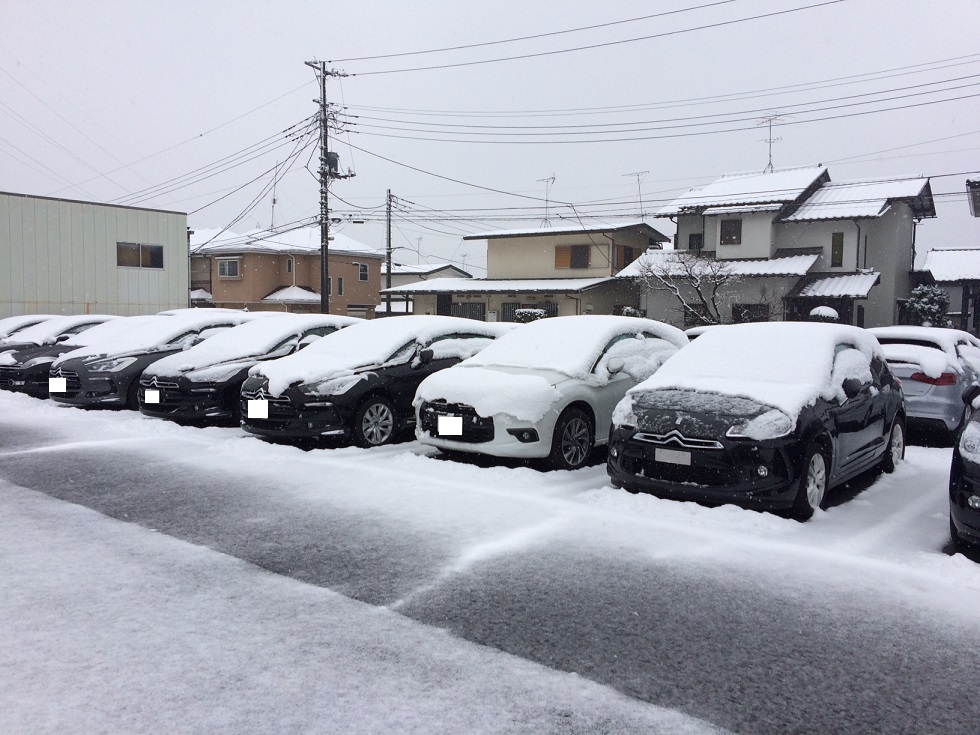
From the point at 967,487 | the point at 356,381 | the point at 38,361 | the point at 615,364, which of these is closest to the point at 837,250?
the point at 615,364

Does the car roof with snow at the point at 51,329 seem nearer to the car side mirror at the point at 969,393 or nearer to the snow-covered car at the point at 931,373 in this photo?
the snow-covered car at the point at 931,373

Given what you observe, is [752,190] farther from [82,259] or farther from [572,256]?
[82,259]

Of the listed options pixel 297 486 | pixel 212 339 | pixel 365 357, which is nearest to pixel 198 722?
pixel 297 486

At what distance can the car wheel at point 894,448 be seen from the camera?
7.53 m

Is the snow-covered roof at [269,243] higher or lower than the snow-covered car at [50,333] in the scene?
higher

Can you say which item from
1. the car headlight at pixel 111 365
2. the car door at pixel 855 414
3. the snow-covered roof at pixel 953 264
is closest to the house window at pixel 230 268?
the car headlight at pixel 111 365

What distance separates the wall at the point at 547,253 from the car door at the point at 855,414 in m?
27.3

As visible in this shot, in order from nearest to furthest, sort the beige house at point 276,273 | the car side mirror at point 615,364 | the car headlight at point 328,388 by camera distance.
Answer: the car side mirror at point 615,364 → the car headlight at point 328,388 → the beige house at point 276,273

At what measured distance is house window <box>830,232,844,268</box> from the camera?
28.4m

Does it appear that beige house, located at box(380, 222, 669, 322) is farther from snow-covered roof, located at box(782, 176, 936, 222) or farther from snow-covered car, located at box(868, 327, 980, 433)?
snow-covered car, located at box(868, 327, 980, 433)

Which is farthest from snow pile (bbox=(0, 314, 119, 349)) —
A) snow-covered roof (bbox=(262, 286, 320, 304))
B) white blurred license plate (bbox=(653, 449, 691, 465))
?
snow-covered roof (bbox=(262, 286, 320, 304))

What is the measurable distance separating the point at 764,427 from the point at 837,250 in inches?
1023

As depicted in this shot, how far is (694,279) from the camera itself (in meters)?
28.0

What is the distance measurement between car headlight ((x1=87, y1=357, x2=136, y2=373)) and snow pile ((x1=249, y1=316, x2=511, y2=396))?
3394 mm
